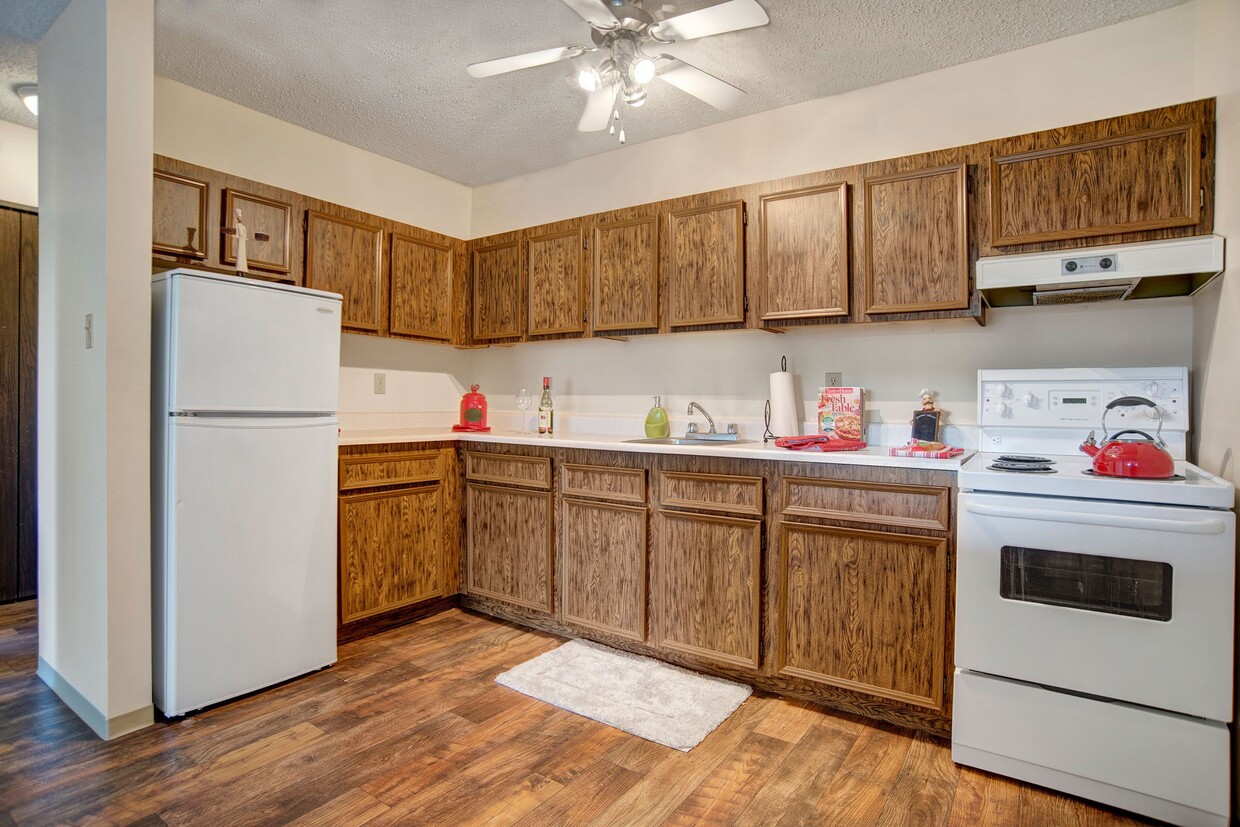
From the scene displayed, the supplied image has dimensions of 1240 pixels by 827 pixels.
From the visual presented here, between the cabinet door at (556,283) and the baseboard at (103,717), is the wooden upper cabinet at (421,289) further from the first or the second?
the baseboard at (103,717)

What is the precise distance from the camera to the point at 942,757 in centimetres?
203

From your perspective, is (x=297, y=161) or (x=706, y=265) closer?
(x=706, y=265)

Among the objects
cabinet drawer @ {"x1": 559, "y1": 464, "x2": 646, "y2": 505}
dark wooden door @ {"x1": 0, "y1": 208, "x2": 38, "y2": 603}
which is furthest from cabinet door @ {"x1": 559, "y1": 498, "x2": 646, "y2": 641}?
dark wooden door @ {"x1": 0, "y1": 208, "x2": 38, "y2": 603}

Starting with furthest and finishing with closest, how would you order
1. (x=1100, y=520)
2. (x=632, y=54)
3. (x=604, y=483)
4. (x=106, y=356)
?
(x=604, y=483) < (x=632, y=54) < (x=106, y=356) < (x=1100, y=520)

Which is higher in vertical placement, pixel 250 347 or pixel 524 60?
pixel 524 60

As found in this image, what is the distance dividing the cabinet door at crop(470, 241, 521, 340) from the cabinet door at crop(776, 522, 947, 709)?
2001mm

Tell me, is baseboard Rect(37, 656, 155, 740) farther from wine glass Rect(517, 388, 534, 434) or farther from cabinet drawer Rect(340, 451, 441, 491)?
wine glass Rect(517, 388, 534, 434)

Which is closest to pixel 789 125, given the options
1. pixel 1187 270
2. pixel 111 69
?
pixel 1187 270

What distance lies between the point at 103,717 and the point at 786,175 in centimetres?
335

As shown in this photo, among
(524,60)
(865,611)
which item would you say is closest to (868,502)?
(865,611)

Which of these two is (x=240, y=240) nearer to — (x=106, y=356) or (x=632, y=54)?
(x=106, y=356)

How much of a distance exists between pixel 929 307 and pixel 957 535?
874 millimetres

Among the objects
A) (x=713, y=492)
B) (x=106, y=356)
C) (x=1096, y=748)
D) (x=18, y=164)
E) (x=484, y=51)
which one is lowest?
(x=1096, y=748)

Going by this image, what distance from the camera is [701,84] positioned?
7.73ft
